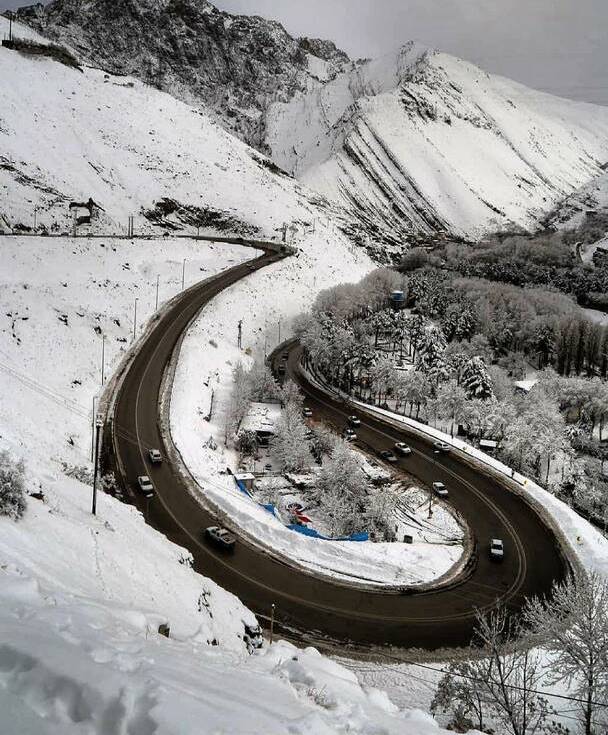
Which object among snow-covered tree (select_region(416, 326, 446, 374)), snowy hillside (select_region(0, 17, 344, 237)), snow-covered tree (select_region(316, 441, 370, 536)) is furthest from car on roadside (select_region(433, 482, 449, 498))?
snowy hillside (select_region(0, 17, 344, 237))

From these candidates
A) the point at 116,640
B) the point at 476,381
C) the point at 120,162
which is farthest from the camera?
the point at 120,162

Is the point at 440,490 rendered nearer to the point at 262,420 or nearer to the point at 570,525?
the point at 570,525

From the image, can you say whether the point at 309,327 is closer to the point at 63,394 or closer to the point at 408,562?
the point at 63,394

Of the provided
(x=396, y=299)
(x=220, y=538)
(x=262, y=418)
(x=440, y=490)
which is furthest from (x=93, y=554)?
(x=396, y=299)

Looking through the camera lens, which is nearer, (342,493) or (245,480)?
→ (342,493)

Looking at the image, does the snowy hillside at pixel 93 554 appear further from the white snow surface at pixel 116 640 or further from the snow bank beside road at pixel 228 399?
the snow bank beside road at pixel 228 399

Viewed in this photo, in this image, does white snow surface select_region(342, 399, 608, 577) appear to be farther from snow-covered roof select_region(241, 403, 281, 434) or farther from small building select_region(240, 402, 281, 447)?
snow-covered roof select_region(241, 403, 281, 434)

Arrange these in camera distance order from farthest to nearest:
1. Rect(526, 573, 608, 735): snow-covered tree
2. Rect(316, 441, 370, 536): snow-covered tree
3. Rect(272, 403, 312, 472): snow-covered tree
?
1. Rect(272, 403, 312, 472): snow-covered tree
2. Rect(316, 441, 370, 536): snow-covered tree
3. Rect(526, 573, 608, 735): snow-covered tree
